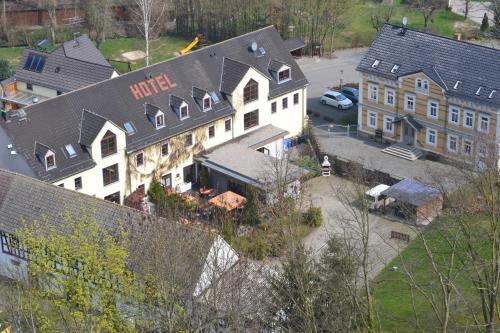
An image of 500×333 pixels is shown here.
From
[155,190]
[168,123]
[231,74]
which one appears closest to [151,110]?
[168,123]

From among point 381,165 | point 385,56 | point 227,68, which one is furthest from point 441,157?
point 227,68

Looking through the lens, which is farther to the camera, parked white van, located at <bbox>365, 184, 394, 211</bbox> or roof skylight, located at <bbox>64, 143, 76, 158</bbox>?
parked white van, located at <bbox>365, 184, 394, 211</bbox>

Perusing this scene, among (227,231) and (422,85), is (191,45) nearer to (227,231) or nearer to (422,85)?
(422,85)

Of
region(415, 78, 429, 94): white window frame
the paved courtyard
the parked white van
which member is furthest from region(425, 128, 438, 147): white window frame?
the parked white van

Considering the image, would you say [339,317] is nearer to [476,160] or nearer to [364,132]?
[476,160]

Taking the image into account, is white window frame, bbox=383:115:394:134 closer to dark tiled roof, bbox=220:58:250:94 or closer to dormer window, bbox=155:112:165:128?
dark tiled roof, bbox=220:58:250:94

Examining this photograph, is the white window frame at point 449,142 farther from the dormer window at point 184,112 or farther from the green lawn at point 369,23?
the green lawn at point 369,23
